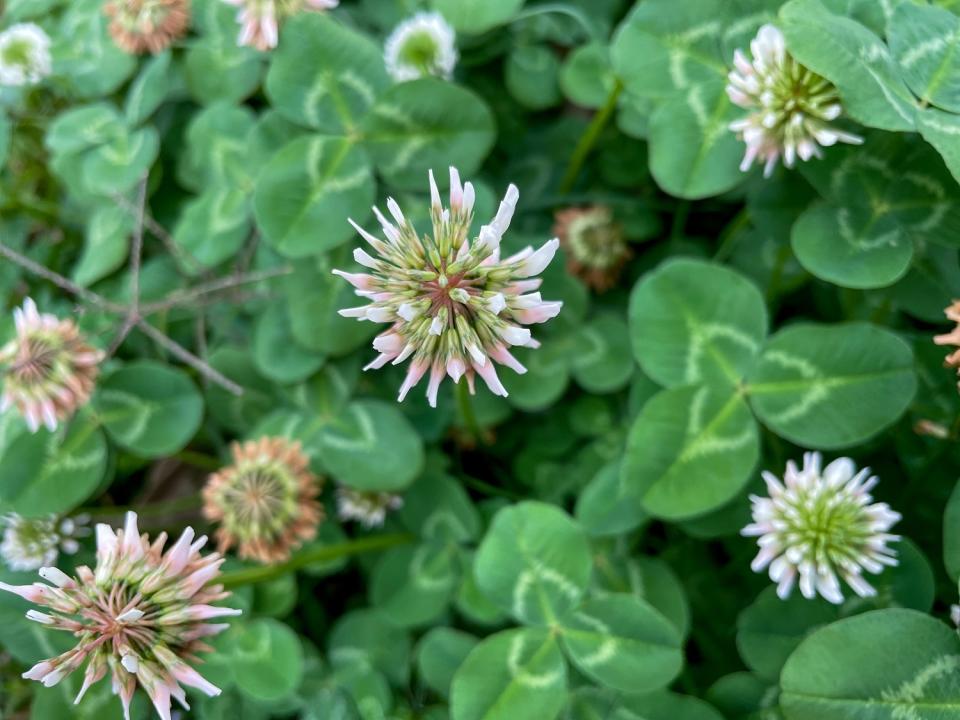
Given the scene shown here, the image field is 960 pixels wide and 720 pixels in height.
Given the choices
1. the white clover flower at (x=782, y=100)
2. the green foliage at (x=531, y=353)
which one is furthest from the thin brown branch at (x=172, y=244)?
the white clover flower at (x=782, y=100)

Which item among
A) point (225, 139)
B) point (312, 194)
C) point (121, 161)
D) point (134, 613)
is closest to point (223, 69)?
point (225, 139)

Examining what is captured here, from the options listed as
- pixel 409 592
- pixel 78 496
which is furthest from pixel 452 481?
pixel 78 496

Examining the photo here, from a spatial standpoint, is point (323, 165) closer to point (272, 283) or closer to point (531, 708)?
point (272, 283)

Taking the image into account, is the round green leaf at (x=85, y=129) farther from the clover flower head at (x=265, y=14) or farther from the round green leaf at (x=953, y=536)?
the round green leaf at (x=953, y=536)

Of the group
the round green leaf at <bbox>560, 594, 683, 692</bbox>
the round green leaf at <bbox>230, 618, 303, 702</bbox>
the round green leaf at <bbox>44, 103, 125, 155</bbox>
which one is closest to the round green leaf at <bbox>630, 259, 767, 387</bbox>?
the round green leaf at <bbox>560, 594, 683, 692</bbox>

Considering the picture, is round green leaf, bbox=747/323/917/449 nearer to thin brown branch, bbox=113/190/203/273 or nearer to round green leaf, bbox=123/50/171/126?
thin brown branch, bbox=113/190/203/273
